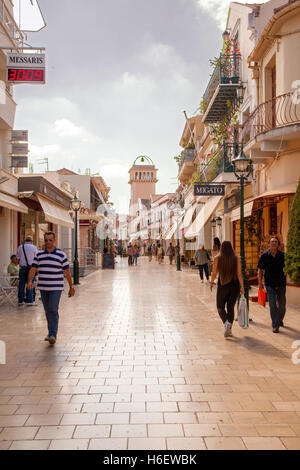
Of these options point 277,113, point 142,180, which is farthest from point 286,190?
point 142,180

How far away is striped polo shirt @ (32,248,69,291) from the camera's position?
7559 mm

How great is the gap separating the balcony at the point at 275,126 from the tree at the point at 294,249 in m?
4.52

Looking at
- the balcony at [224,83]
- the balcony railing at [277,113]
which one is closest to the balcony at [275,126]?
the balcony railing at [277,113]

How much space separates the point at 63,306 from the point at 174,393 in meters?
7.67

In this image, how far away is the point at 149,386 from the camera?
17.4 ft

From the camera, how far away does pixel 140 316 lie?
10.5 m

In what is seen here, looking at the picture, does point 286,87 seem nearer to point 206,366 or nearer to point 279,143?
point 279,143

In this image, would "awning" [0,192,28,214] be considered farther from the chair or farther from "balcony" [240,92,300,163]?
"balcony" [240,92,300,163]

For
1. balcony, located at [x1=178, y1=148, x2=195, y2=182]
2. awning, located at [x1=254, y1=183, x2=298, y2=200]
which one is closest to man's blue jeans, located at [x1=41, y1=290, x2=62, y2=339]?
awning, located at [x1=254, y1=183, x2=298, y2=200]

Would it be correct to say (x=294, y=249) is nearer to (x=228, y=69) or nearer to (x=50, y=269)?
(x=50, y=269)

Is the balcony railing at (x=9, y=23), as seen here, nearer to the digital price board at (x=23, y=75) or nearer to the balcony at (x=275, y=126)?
the digital price board at (x=23, y=75)

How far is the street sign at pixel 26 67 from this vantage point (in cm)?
1055

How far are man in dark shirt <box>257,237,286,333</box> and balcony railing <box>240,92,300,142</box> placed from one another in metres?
4.92
